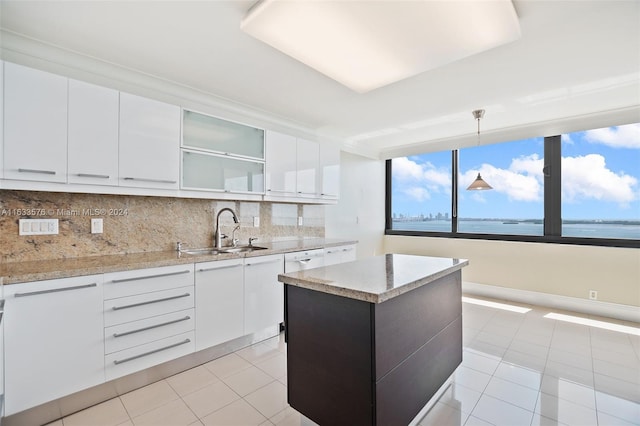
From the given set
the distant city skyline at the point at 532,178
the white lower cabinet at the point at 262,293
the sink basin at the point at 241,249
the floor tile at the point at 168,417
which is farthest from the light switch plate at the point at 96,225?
the distant city skyline at the point at 532,178

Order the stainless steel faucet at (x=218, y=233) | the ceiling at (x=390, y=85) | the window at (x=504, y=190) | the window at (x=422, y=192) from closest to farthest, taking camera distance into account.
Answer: the ceiling at (x=390, y=85)
the stainless steel faucet at (x=218, y=233)
the window at (x=504, y=190)
the window at (x=422, y=192)

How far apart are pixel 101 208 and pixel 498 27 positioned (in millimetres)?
Answer: 3046

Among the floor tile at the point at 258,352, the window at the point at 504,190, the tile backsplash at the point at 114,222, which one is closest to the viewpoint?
the tile backsplash at the point at 114,222

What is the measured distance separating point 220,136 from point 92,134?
3.46ft

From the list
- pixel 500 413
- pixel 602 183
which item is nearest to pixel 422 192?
pixel 602 183

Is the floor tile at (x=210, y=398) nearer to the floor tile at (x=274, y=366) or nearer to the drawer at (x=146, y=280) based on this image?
the floor tile at (x=274, y=366)

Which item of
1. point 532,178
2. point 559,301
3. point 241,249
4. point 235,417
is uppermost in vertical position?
point 532,178

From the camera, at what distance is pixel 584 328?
3326 mm

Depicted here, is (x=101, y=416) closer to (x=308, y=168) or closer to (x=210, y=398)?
(x=210, y=398)

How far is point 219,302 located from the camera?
8.47 ft

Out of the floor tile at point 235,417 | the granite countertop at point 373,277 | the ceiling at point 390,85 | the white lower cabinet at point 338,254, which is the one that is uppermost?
the ceiling at point 390,85

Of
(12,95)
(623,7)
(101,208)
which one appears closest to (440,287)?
(623,7)

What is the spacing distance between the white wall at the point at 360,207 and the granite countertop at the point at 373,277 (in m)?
2.62

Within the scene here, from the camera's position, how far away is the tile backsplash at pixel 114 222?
6.88 feet
